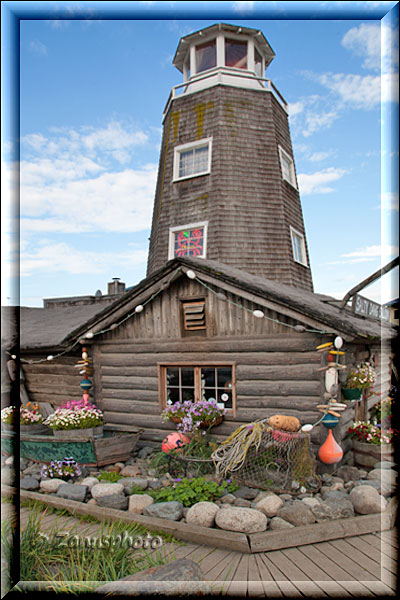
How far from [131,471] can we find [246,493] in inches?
91.6

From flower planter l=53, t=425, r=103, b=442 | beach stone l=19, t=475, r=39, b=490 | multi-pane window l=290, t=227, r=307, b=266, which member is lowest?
beach stone l=19, t=475, r=39, b=490

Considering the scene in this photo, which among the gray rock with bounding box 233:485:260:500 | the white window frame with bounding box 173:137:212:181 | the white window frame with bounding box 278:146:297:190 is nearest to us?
the gray rock with bounding box 233:485:260:500

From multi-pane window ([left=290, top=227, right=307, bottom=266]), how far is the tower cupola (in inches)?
208

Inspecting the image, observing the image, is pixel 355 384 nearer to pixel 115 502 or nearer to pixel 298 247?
pixel 115 502

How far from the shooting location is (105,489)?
20.5 feet

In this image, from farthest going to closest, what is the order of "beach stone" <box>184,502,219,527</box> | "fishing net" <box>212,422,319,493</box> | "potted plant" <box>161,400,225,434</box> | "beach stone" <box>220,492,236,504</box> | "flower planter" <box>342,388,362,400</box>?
"potted plant" <box>161,400,225,434</box> < "flower planter" <box>342,388,362,400</box> < "fishing net" <box>212,422,319,493</box> < "beach stone" <box>220,492,236,504</box> < "beach stone" <box>184,502,219,527</box>

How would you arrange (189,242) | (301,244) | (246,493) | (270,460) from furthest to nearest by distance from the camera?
(301,244) < (189,242) < (270,460) < (246,493)

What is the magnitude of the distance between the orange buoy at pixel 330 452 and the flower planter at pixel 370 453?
3.97 ft


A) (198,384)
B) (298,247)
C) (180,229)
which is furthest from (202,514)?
(298,247)

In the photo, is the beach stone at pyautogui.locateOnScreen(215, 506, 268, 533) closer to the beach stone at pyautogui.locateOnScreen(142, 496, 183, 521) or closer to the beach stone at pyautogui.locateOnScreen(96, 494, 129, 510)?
the beach stone at pyautogui.locateOnScreen(142, 496, 183, 521)

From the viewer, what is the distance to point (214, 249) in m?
13.0

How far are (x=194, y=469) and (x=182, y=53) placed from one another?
14676 millimetres

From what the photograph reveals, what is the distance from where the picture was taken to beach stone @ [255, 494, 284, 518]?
541 centimetres

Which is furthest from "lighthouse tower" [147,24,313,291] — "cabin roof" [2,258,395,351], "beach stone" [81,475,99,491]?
"beach stone" [81,475,99,491]
